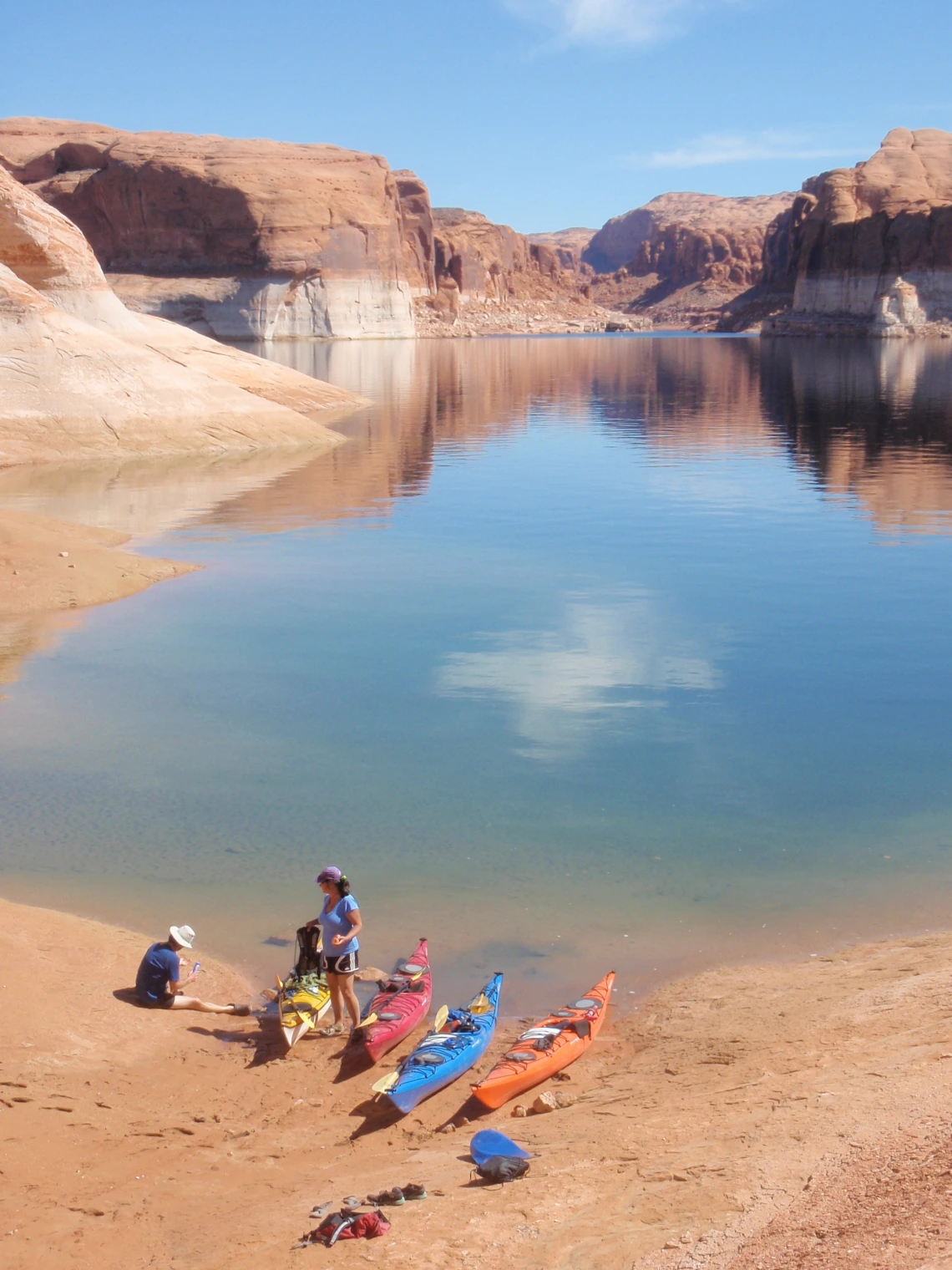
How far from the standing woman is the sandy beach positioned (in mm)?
268

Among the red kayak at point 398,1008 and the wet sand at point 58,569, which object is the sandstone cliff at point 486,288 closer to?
the wet sand at point 58,569

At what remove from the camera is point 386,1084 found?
19.5 ft

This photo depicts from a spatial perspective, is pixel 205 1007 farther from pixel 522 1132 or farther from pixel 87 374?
pixel 87 374

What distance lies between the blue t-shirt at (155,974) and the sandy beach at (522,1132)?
11 cm

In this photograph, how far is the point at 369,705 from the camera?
12.0 m

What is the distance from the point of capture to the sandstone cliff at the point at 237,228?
320 feet

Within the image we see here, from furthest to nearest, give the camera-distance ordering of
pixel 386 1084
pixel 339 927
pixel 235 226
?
1. pixel 235 226
2. pixel 339 927
3. pixel 386 1084

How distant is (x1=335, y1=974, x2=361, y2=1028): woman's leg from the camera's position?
688 cm

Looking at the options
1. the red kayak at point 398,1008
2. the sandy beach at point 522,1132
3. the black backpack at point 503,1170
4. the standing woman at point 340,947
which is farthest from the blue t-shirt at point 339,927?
the black backpack at point 503,1170

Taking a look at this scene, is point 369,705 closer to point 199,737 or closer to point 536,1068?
point 199,737

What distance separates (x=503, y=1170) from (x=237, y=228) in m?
102

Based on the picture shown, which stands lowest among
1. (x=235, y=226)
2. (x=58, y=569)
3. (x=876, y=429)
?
(x=58, y=569)

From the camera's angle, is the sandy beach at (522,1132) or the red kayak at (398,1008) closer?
the sandy beach at (522,1132)

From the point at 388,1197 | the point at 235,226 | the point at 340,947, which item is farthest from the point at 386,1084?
the point at 235,226
